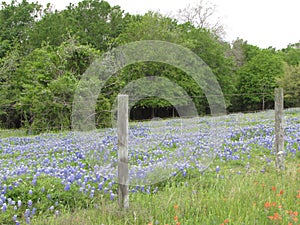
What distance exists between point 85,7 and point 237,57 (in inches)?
1037

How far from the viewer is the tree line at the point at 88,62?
60.6ft

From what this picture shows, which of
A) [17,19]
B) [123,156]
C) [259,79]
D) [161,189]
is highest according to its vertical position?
[17,19]

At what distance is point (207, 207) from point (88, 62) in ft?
54.5

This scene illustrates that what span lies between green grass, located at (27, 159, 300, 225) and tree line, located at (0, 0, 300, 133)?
12175mm

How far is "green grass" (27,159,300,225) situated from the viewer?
3920 millimetres

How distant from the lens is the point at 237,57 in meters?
55.0

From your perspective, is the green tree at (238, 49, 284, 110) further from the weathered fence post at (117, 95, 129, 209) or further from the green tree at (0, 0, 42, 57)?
the weathered fence post at (117, 95, 129, 209)

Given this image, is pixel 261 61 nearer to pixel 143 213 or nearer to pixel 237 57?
pixel 237 57

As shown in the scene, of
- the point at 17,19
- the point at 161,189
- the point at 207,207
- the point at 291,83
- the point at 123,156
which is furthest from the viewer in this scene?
the point at 291,83

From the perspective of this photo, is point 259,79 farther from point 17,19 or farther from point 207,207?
point 207,207

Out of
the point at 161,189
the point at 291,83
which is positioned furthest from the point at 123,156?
the point at 291,83

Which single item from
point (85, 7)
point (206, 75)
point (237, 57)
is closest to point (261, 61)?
point (237, 57)

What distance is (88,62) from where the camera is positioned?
1983 centimetres

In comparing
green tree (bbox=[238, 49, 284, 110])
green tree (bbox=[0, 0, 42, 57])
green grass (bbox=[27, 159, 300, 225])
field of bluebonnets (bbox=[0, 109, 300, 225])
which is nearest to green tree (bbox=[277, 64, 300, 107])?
green tree (bbox=[238, 49, 284, 110])
